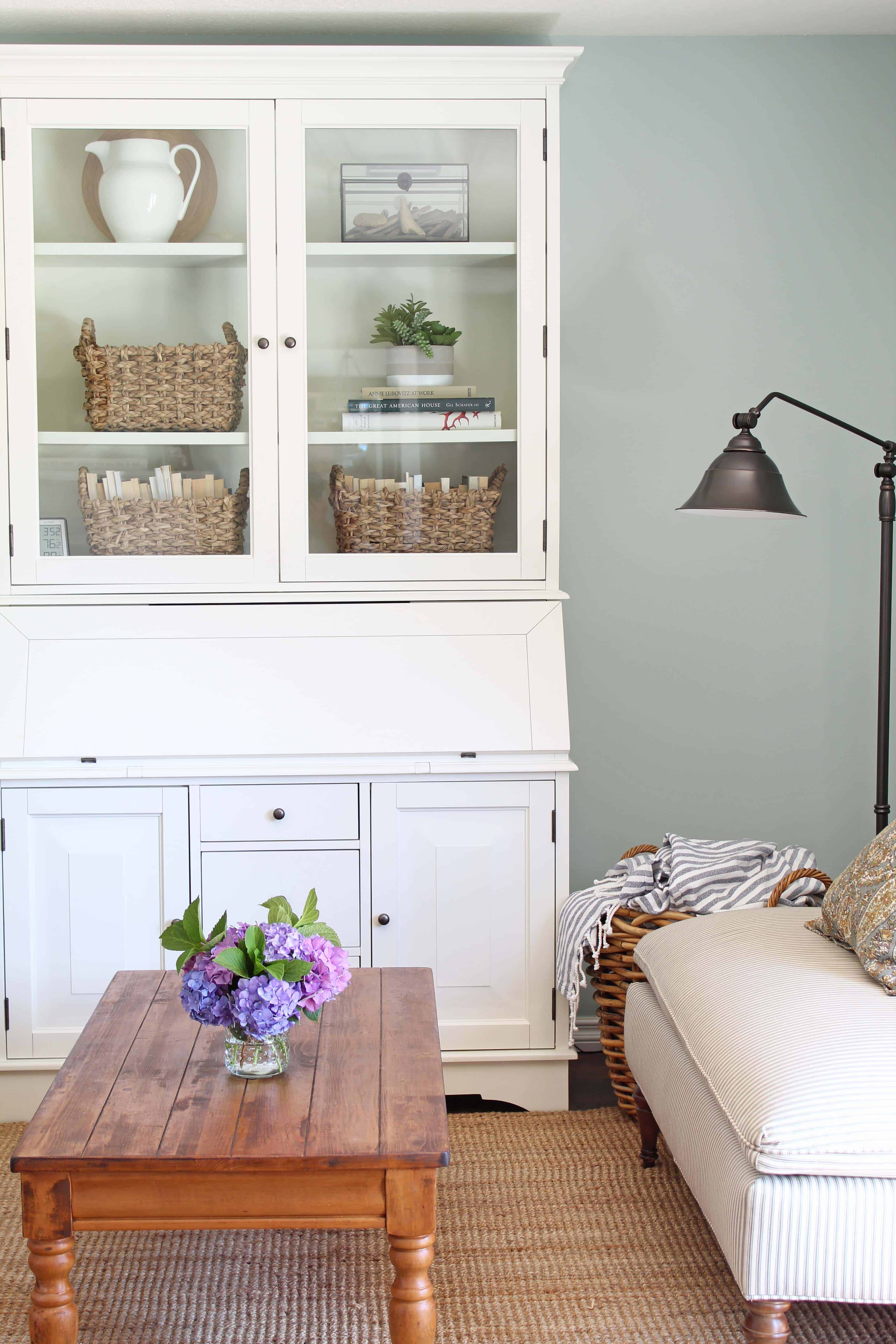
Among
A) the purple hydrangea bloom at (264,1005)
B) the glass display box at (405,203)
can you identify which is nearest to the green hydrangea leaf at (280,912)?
the purple hydrangea bloom at (264,1005)

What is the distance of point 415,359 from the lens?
95.8 inches

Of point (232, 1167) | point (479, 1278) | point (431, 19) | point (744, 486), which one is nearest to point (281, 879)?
point (479, 1278)

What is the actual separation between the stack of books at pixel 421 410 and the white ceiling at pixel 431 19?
0.82 metres

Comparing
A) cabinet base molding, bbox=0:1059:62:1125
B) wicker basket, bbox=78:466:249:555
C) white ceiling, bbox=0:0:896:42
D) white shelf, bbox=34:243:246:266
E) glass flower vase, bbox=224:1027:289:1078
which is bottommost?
cabinet base molding, bbox=0:1059:62:1125

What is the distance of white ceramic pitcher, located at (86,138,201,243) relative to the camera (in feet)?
7.74

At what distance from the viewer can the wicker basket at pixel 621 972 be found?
7.36 ft

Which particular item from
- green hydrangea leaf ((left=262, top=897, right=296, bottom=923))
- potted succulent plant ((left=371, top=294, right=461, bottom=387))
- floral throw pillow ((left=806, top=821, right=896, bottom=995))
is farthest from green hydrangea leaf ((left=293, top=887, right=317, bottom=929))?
potted succulent plant ((left=371, top=294, right=461, bottom=387))

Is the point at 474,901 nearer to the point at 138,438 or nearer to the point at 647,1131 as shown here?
the point at 647,1131

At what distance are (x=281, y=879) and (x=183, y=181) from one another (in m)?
1.51

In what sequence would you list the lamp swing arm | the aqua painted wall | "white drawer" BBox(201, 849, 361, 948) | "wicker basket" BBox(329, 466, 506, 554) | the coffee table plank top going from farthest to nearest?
the aqua painted wall < "wicker basket" BBox(329, 466, 506, 554) < "white drawer" BBox(201, 849, 361, 948) < the lamp swing arm < the coffee table plank top

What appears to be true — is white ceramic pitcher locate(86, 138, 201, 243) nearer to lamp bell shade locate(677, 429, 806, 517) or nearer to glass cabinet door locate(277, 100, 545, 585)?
glass cabinet door locate(277, 100, 545, 585)

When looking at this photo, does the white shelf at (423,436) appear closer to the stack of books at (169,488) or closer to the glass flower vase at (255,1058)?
the stack of books at (169,488)

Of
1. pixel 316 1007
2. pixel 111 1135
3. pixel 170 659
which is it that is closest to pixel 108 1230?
pixel 111 1135

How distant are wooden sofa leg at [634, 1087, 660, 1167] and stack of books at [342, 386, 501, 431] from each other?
1417 millimetres
